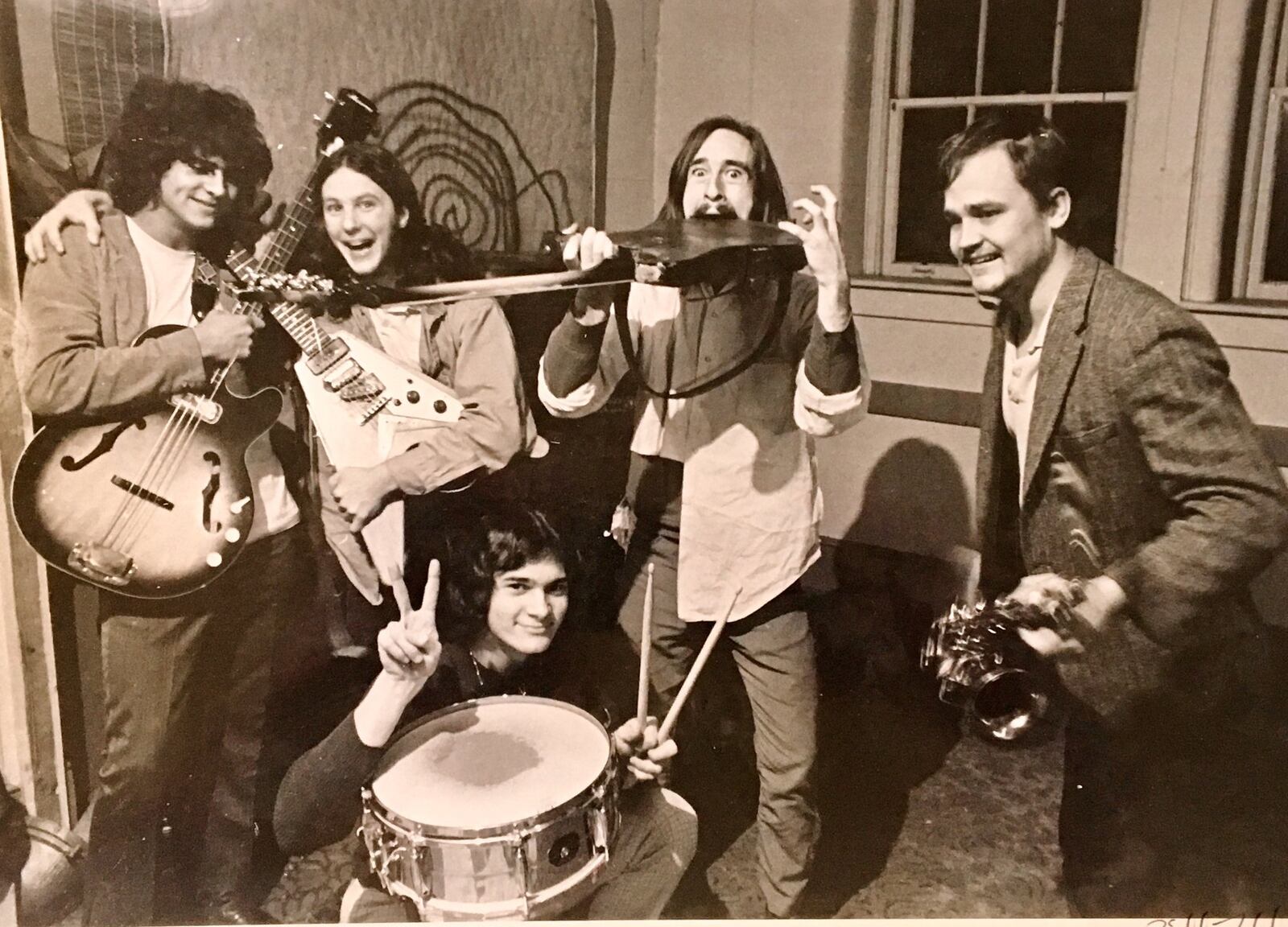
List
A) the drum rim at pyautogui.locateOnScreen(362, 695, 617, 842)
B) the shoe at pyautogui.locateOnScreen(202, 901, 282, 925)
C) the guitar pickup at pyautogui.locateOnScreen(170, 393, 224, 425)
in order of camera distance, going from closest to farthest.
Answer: the drum rim at pyautogui.locateOnScreen(362, 695, 617, 842), the guitar pickup at pyautogui.locateOnScreen(170, 393, 224, 425), the shoe at pyautogui.locateOnScreen(202, 901, 282, 925)

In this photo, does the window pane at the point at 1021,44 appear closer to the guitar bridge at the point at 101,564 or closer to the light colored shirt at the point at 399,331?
the light colored shirt at the point at 399,331

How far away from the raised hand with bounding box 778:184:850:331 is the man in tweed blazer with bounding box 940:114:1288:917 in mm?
203

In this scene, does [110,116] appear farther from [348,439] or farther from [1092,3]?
[1092,3]

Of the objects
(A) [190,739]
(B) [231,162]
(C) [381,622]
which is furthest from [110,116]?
(A) [190,739]

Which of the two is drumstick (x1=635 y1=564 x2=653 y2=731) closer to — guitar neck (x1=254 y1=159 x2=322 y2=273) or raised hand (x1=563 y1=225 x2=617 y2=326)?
raised hand (x1=563 y1=225 x2=617 y2=326)

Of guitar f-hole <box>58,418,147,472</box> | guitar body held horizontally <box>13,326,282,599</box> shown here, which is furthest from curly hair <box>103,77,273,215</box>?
guitar f-hole <box>58,418,147,472</box>

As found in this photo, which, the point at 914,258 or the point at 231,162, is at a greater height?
the point at 231,162

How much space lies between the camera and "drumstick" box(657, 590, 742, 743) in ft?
5.48

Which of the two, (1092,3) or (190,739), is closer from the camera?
(1092,3)

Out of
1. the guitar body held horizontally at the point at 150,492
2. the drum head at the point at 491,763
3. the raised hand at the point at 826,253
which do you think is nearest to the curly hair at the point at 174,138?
the guitar body held horizontally at the point at 150,492

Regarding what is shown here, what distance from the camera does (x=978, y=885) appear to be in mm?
1777

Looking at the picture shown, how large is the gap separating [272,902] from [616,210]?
1.37 meters

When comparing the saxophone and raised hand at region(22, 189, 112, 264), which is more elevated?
raised hand at region(22, 189, 112, 264)

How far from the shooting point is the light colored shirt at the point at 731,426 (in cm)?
163
